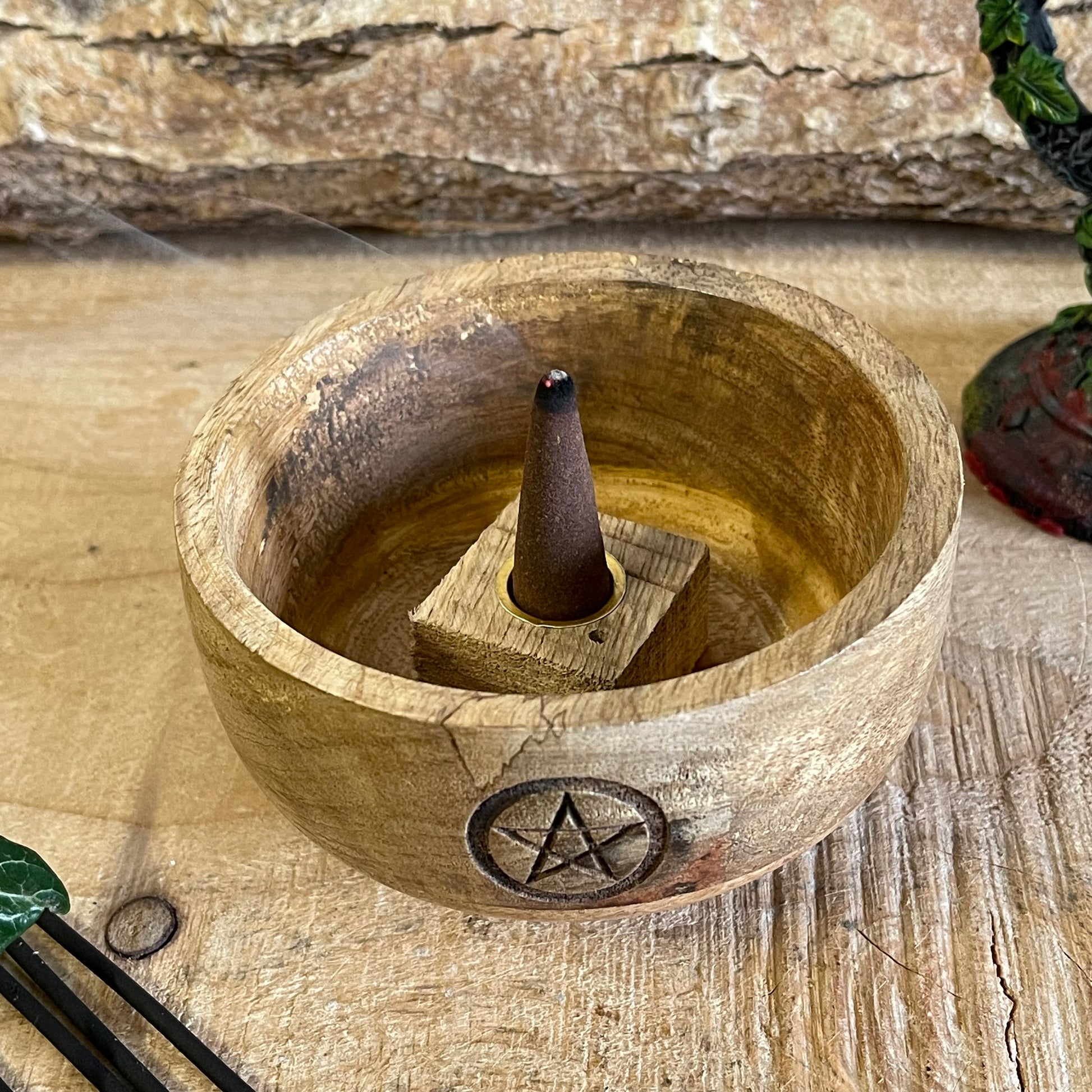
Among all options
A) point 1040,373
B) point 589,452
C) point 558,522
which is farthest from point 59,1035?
point 1040,373

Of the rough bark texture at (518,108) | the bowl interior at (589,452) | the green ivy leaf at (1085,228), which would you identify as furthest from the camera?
the rough bark texture at (518,108)

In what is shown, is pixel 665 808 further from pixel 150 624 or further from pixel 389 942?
pixel 150 624

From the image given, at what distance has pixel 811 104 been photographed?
1.07 metres

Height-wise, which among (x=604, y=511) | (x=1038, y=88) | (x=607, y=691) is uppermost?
(x=1038, y=88)

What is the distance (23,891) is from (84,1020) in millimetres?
77

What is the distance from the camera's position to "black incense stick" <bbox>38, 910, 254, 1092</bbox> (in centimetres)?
62

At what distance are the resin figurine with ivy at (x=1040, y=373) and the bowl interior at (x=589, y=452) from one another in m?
0.24

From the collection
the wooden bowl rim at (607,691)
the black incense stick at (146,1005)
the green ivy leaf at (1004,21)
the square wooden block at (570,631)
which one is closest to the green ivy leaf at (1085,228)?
the green ivy leaf at (1004,21)

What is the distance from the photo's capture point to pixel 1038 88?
0.82 meters

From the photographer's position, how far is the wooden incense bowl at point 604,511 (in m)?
0.52

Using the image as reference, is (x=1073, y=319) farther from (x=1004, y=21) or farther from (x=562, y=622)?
(x=562, y=622)

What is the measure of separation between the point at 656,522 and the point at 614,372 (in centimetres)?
11

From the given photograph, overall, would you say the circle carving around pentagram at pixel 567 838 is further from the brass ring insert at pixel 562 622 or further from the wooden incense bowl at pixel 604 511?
the brass ring insert at pixel 562 622

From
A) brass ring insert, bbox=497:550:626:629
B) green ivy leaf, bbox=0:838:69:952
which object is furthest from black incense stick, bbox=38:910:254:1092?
brass ring insert, bbox=497:550:626:629
